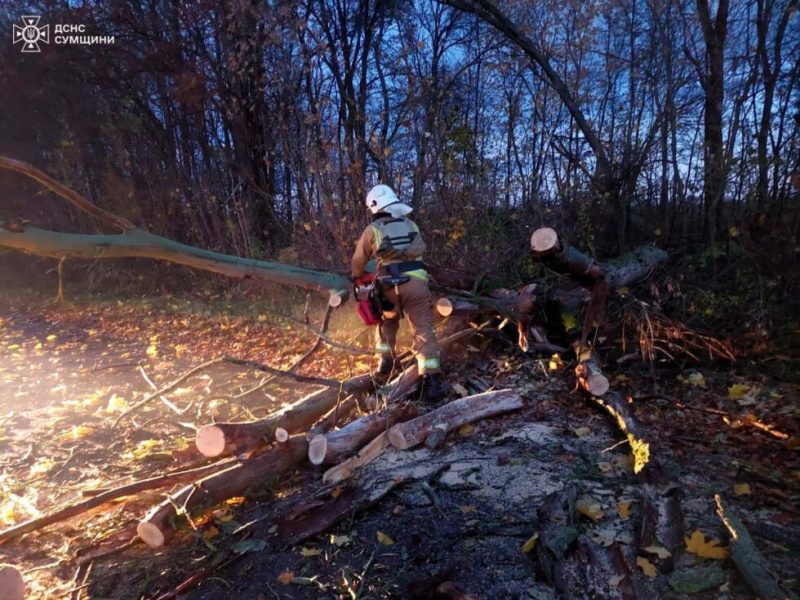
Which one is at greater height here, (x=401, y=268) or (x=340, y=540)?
(x=401, y=268)

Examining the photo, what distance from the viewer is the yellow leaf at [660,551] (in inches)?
93.1

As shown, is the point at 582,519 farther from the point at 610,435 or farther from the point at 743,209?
the point at 743,209

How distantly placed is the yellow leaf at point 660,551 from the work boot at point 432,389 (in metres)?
2.41

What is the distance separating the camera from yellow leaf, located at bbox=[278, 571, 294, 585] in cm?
247

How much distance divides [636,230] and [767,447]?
566cm

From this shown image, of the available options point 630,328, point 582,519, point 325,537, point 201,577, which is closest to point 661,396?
point 630,328

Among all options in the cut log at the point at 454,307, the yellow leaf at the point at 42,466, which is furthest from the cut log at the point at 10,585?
the cut log at the point at 454,307

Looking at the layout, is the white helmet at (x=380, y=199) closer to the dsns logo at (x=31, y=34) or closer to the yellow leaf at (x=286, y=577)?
the yellow leaf at (x=286, y=577)

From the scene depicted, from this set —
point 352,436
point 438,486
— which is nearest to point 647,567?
point 438,486

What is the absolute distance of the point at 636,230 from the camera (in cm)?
839

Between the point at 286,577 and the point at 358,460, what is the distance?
1.12 m

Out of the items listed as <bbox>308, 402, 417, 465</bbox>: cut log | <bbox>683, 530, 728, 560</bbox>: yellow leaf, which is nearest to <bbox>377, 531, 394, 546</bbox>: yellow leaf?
<bbox>308, 402, 417, 465</bbox>: cut log

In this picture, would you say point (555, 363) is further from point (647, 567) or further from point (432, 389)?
point (647, 567)

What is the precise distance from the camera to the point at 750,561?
216cm
